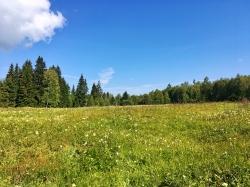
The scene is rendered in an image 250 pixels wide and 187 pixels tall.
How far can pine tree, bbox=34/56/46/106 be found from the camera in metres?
116

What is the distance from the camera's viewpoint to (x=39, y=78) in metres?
118

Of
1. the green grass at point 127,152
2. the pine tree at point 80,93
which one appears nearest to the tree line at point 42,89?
the pine tree at point 80,93

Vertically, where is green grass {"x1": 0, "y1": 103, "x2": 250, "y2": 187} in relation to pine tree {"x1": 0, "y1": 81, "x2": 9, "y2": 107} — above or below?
below

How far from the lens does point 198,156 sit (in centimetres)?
1465

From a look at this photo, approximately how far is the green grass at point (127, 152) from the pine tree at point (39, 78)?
315 ft

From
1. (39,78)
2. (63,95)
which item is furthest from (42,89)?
(63,95)

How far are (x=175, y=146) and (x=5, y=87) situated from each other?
3929 inches

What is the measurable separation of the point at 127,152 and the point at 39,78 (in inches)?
4172

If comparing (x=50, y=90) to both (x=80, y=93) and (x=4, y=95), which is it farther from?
(x=80, y=93)

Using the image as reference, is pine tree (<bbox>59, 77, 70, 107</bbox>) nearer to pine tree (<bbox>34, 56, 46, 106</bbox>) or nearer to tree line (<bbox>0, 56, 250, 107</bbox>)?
tree line (<bbox>0, 56, 250, 107</bbox>)

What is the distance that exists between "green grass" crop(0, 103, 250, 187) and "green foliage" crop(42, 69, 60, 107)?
98838mm

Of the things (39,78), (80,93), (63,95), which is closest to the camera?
(39,78)

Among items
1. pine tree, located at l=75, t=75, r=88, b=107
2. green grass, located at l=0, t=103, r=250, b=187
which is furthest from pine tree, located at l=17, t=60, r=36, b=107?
green grass, located at l=0, t=103, r=250, b=187

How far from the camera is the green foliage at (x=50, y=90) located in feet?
391
